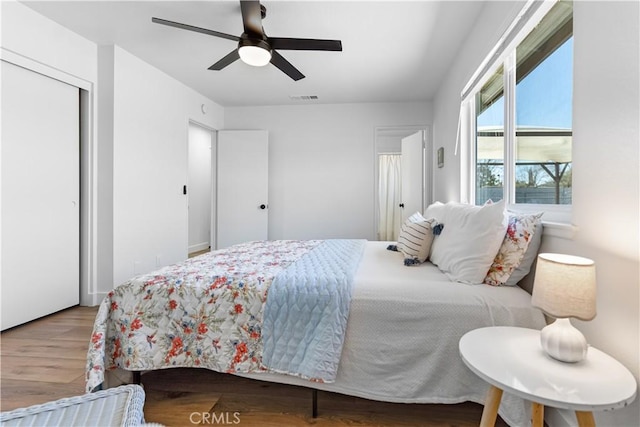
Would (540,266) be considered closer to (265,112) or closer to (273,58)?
(273,58)

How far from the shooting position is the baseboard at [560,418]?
3.92ft

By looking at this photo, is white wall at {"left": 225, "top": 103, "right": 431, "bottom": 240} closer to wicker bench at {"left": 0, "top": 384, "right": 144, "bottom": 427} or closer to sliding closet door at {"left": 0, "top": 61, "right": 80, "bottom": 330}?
sliding closet door at {"left": 0, "top": 61, "right": 80, "bottom": 330}

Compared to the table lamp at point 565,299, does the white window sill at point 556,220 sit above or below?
above

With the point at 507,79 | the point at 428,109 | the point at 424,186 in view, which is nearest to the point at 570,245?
the point at 507,79

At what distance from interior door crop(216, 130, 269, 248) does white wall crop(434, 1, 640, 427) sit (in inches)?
155

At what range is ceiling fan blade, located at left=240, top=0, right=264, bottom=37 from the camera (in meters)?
1.92

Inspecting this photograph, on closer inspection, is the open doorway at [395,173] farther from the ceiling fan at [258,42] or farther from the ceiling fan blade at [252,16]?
the ceiling fan blade at [252,16]

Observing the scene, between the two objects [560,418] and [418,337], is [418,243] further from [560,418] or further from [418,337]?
[560,418]

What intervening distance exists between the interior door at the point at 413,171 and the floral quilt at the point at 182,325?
3.25 meters

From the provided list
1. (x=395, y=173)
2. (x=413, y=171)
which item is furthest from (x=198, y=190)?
(x=413, y=171)

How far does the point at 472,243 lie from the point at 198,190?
539cm

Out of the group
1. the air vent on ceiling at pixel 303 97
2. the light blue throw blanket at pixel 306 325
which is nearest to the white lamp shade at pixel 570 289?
the light blue throw blanket at pixel 306 325

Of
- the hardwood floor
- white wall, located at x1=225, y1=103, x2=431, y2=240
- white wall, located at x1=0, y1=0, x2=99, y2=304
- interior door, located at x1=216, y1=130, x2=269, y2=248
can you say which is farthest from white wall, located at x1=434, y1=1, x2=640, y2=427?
interior door, located at x1=216, y1=130, x2=269, y2=248

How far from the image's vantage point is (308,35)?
270 centimetres
